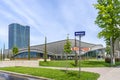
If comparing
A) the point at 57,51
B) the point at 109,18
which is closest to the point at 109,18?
the point at 109,18

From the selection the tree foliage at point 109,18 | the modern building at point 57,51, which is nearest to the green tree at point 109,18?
the tree foliage at point 109,18

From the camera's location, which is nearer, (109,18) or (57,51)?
(109,18)

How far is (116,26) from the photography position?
4566 centimetres

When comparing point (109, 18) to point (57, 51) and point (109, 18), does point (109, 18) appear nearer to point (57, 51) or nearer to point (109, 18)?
point (109, 18)

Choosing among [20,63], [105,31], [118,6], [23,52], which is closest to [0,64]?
[20,63]

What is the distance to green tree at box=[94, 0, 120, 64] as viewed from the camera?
44312 mm

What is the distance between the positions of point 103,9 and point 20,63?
748 inches

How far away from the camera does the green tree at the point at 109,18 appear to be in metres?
44.3

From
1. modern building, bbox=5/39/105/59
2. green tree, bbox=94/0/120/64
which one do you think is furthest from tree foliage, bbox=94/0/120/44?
modern building, bbox=5/39/105/59

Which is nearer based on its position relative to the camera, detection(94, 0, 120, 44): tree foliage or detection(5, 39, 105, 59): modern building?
detection(94, 0, 120, 44): tree foliage

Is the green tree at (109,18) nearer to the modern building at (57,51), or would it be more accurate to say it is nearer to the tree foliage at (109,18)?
the tree foliage at (109,18)

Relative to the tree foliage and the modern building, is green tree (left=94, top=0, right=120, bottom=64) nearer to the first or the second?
the tree foliage

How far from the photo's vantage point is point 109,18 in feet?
145

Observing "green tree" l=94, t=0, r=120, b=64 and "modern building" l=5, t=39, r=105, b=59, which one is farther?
"modern building" l=5, t=39, r=105, b=59
